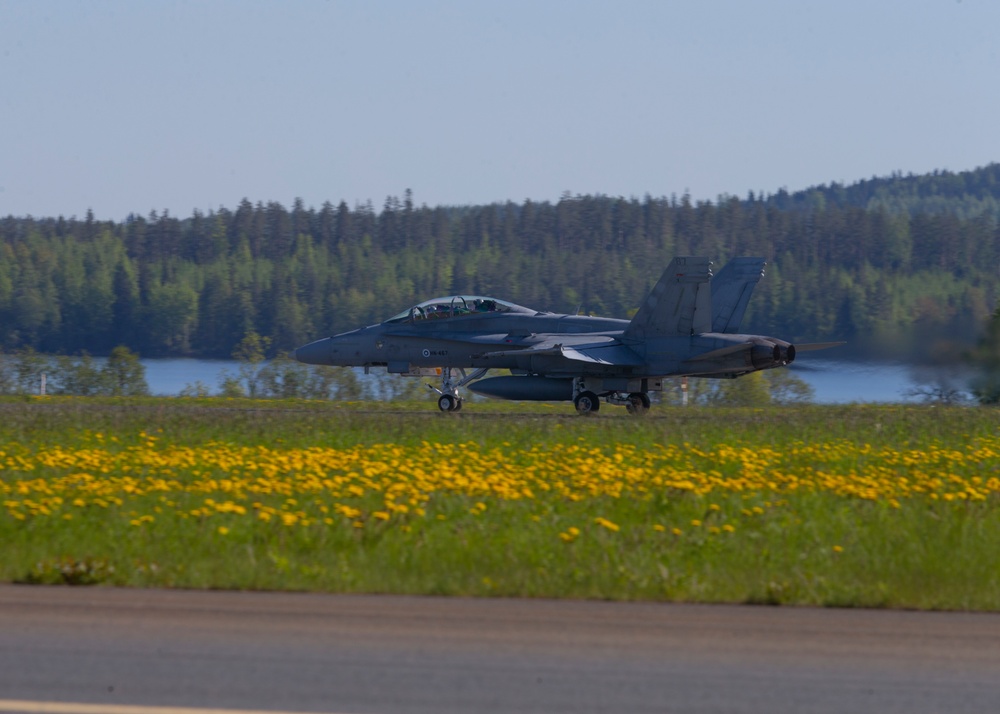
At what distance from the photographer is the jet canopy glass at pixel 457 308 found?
102 ft

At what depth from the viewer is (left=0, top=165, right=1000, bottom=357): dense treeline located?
255 ft

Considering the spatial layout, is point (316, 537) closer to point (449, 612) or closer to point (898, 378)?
point (449, 612)

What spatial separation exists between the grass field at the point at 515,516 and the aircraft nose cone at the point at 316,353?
1231 centimetres

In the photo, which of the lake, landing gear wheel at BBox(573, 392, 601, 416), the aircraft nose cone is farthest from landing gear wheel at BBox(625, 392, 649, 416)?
the aircraft nose cone

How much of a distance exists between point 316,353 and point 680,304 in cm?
1007

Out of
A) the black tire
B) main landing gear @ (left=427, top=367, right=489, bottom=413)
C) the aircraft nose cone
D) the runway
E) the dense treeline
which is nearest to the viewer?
the runway

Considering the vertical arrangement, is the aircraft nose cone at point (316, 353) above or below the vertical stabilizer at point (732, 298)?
below

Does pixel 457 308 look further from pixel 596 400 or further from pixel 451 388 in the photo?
pixel 596 400

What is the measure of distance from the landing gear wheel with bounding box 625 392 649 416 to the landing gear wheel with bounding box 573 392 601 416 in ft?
3.14

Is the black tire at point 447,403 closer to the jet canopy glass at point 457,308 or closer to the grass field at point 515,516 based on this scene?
the jet canopy glass at point 457,308

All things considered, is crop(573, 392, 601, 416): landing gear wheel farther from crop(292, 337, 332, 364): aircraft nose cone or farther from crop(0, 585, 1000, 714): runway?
crop(0, 585, 1000, 714): runway

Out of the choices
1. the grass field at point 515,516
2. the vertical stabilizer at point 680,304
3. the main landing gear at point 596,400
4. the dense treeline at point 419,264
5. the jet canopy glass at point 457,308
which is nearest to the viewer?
the grass field at point 515,516

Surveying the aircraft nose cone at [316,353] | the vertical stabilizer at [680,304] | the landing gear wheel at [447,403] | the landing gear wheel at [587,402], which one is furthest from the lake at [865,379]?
the aircraft nose cone at [316,353]

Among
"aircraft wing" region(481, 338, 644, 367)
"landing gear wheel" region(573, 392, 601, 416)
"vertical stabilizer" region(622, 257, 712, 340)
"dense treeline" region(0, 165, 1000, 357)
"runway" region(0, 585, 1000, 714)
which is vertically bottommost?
"runway" region(0, 585, 1000, 714)
